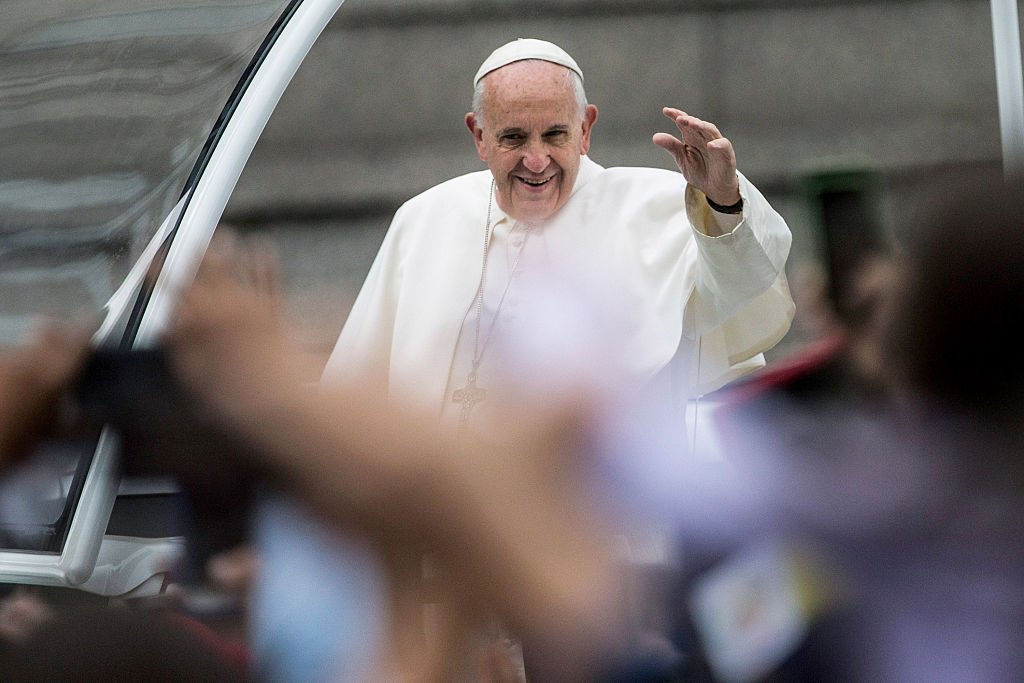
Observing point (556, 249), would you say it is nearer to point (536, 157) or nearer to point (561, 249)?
point (561, 249)

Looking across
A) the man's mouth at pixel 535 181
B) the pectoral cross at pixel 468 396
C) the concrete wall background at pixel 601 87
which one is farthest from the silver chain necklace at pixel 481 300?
the concrete wall background at pixel 601 87

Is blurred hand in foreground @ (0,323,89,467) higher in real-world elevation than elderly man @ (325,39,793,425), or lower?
lower

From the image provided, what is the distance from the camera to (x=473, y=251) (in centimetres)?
236

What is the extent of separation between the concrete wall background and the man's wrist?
8.63 ft

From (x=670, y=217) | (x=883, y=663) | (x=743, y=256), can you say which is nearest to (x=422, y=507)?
(x=883, y=663)

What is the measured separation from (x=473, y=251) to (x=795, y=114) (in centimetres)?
252

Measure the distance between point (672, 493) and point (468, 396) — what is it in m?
0.52

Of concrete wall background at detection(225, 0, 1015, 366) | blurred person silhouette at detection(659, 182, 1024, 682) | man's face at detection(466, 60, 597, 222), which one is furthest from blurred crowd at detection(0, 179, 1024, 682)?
concrete wall background at detection(225, 0, 1015, 366)

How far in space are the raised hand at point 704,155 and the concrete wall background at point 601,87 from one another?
271 cm

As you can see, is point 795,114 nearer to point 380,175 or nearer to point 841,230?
point 380,175

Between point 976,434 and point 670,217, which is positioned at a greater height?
point 670,217

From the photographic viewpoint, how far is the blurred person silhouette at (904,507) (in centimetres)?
78

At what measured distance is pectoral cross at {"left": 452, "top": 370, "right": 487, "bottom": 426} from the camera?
3.32 ft

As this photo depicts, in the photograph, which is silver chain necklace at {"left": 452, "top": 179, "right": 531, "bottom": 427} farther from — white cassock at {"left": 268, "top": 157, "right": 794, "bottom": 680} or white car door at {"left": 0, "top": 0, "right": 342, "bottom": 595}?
white car door at {"left": 0, "top": 0, "right": 342, "bottom": 595}
